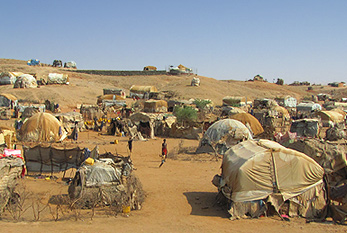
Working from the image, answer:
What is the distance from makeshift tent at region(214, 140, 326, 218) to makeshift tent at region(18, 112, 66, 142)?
14.6 m

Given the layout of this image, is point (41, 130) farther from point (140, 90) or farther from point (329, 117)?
point (140, 90)

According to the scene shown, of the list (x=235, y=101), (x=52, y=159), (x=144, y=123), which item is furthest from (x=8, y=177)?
(x=235, y=101)

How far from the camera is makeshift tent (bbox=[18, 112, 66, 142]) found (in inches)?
816

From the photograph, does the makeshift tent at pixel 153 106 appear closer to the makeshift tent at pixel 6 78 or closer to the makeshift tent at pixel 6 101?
the makeshift tent at pixel 6 101

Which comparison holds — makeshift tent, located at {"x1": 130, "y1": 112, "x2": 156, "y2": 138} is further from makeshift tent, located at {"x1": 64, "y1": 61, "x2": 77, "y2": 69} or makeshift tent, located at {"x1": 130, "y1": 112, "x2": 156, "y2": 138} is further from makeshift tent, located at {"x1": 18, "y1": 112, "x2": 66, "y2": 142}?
makeshift tent, located at {"x1": 64, "y1": 61, "x2": 77, "y2": 69}

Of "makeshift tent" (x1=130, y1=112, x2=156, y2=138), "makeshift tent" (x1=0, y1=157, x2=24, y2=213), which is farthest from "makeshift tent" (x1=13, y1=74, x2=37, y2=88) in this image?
"makeshift tent" (x1=0, y1=157, x2=24, y2=213)

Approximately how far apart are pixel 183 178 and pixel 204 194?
2.15 metres

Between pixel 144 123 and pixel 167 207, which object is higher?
pixel 144 123

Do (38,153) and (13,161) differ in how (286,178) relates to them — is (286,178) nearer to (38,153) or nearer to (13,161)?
(13,161)

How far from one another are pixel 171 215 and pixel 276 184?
126 inches

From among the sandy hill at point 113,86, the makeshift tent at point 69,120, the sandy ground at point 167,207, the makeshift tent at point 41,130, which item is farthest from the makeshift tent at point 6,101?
the sandy ground at point 167,207

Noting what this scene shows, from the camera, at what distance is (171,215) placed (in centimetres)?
940

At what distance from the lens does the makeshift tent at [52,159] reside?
13.0m

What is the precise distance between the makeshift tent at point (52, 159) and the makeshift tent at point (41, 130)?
809 centimetres
